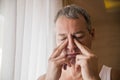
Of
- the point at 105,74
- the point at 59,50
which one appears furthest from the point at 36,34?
the point at 59,50

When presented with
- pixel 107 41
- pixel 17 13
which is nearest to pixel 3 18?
pixel 17 13

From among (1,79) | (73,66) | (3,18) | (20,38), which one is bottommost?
(1,79)

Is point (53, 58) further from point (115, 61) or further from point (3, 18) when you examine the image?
point (115, 61)

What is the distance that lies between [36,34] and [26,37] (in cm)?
10

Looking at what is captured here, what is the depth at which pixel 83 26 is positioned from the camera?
0.81 meters

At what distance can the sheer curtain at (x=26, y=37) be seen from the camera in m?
1.15

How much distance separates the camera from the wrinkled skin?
720 mm

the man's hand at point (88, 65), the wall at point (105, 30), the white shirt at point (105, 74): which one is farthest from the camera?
the wall at point (105, 30)

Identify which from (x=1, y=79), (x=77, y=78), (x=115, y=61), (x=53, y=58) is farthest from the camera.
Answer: (x=115, y=61)

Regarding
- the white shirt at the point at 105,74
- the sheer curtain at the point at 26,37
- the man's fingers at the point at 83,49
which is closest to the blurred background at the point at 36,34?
the sheer curtain at the point at 26,37

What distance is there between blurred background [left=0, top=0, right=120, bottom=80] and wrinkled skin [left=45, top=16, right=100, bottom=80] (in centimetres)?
40

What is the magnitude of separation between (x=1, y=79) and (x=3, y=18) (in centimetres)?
32

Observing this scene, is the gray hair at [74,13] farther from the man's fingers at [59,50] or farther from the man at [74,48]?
the man's fingers at [59,50]

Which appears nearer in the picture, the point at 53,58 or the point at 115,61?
the point at 53,58
